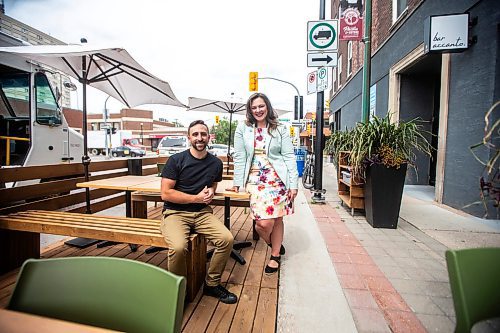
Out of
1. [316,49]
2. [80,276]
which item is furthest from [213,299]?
[316,49]

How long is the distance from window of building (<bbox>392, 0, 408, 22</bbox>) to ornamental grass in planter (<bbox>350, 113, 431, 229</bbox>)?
19.9 ft

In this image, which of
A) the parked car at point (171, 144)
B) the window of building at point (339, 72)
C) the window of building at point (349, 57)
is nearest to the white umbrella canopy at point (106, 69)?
the parked car at point (171, 144)

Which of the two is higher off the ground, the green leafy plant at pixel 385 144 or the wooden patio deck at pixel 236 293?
the green leafy plant at pixel 385 144

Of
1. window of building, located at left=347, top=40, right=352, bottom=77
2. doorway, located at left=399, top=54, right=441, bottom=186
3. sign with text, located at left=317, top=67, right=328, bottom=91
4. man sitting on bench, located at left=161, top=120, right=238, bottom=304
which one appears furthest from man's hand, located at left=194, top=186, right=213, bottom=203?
window of building, located at left=347, top=40, right=352, bottom=77

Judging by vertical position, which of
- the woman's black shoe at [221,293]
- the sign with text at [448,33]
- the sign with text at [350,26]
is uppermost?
the sign with text at [350,26]

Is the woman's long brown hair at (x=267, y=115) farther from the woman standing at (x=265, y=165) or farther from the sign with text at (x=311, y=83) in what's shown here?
the sign with text at (x=311, y=83)

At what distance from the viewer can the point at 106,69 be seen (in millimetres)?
4430

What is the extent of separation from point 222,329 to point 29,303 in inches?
52.1

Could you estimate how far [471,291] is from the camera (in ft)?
3.38

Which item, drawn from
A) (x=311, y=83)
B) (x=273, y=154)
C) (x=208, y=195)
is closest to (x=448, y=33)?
(x=311, y=83)

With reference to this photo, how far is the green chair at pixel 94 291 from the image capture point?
0.99m

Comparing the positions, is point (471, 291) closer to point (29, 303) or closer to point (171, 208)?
point (29, 303)

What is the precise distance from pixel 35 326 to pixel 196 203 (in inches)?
69.4

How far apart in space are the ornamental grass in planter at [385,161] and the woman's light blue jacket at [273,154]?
1.84 meters
